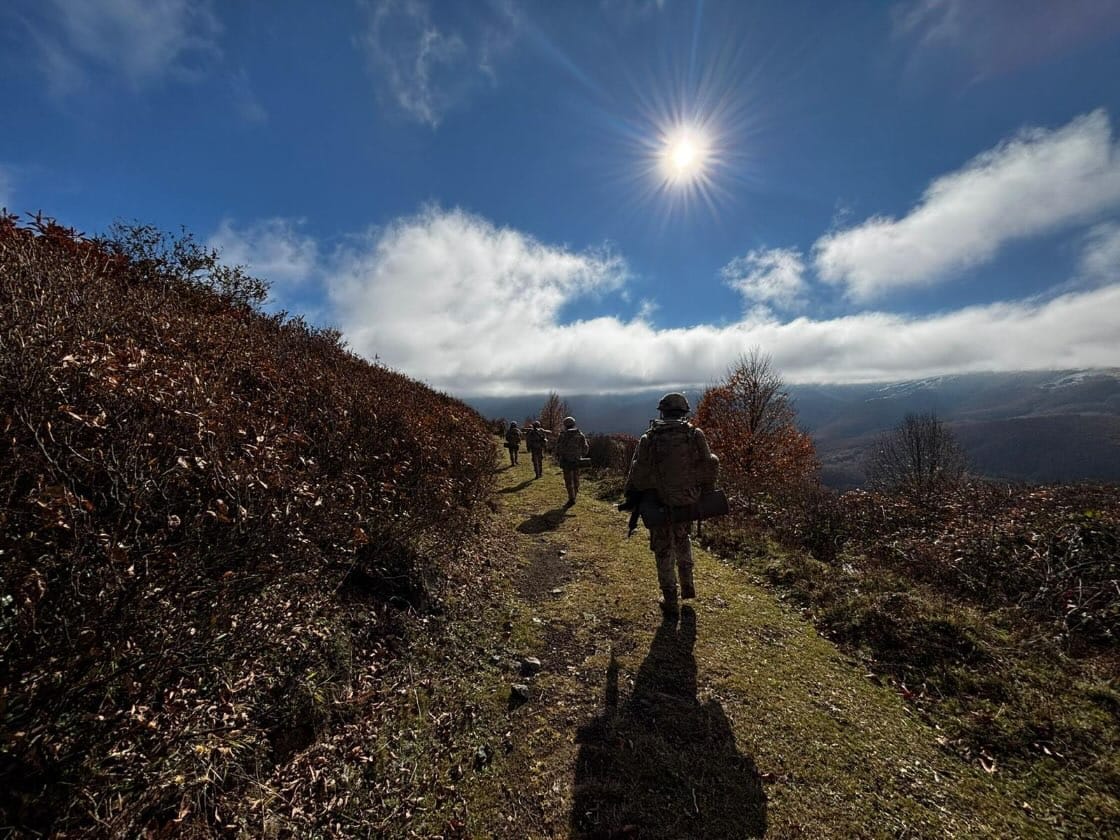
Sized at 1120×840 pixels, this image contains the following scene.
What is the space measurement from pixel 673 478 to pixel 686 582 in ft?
5.75

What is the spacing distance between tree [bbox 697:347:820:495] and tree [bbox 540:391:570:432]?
17.9m

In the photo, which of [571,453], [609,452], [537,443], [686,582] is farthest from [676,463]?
[609,452]

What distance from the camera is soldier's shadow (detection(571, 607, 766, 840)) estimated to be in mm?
3436

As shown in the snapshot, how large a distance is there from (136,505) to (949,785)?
7.06 meters

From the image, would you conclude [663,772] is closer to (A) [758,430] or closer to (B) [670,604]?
(B) [670,604]

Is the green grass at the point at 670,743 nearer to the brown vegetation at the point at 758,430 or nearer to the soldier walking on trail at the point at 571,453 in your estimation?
the soldier walking on trail at the point at 571,453

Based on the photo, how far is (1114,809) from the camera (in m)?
3.55

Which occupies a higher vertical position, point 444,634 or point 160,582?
point 160,582

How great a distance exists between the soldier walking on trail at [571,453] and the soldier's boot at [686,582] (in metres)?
7.19

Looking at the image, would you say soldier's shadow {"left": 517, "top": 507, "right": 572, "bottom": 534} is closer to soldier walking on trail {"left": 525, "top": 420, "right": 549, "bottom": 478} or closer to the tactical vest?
the tactical vest

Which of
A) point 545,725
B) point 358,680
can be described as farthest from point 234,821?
point 545,725

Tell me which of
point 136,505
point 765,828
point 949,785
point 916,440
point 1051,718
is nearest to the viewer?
point 136,505

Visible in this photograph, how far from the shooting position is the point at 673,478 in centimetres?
672

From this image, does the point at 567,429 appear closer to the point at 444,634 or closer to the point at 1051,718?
the point at 444,634
